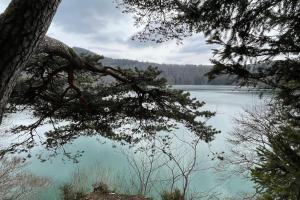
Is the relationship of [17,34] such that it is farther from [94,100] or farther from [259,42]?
[94,100]

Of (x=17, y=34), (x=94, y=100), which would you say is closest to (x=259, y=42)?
(x=17, y=34)

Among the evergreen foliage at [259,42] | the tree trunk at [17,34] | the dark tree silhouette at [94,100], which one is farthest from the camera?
the dark tree silhouette at [94,100]

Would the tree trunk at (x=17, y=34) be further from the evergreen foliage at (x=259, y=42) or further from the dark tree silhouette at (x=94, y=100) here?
the dark tree silhouette at (x=94, y=100)

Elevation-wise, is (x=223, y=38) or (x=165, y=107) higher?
(x=223, y=38)

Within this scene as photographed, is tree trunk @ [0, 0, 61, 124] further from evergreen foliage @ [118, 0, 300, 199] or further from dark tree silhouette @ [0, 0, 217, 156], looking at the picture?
dark tree silhouette @ [0, 0, 217, 156]

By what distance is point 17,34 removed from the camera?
141 cm

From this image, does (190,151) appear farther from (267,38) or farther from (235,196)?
(267,38)

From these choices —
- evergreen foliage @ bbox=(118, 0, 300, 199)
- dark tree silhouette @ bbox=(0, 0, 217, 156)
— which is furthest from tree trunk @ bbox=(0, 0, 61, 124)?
dark tree silhouette @ bbox=(0, 0, 217, 156)

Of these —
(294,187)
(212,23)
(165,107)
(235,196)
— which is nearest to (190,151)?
(235,196)

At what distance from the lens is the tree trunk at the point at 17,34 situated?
54.4 inches

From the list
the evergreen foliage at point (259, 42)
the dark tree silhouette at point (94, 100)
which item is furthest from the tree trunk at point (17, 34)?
the dark tree silhouette at point (94, 100)

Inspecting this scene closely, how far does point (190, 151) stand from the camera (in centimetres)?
1559

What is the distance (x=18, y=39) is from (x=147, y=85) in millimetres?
4435

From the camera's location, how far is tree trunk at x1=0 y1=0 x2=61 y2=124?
4.53 ft
